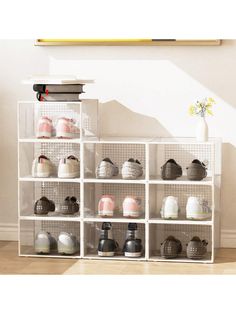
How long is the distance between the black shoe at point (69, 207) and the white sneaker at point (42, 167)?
23 cm

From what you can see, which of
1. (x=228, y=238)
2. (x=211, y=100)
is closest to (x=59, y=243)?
(x=228, y=238)

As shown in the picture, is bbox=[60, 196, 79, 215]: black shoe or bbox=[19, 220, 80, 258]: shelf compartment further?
bbox=[19, 220, 80, 258]: shelf compartment

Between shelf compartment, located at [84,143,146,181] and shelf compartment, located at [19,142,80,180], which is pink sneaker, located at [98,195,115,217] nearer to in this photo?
shelf compartment, located at [84,143,146,181]

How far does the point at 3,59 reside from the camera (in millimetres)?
4566

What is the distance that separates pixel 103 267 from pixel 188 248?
601mm

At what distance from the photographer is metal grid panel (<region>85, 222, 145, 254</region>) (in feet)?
14.3

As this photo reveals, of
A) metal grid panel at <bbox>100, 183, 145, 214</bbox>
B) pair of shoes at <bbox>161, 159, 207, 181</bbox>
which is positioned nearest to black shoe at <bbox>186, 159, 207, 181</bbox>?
pair of shoes at <bbox>161, 159, 207, 181</bbox>

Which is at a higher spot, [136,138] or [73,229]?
[136,138]

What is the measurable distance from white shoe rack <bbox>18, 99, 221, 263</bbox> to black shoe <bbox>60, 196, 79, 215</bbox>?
42 millimetres

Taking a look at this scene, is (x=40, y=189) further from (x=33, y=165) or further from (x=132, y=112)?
(x=132, y=112)

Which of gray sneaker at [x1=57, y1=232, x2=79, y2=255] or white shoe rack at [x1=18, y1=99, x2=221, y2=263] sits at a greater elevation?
white shoe rack at [x1=18, y1=99, x2=221, y2=263]
